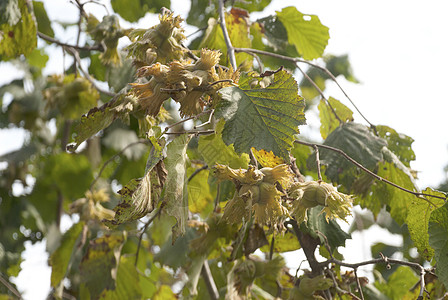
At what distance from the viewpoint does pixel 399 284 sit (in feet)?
5.68

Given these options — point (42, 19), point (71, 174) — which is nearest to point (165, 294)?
point (42, 19)

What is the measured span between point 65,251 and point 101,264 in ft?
1.53

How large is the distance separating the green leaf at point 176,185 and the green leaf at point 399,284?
949mm

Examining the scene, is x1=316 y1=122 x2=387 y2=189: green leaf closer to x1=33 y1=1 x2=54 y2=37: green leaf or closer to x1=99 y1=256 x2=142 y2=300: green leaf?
x1=99 y1=256 x2=142 y2=300: green leaf

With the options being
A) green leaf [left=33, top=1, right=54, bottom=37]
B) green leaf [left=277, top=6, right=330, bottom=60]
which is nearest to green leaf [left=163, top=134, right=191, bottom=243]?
green leaf [left=277, top=6, right=330, bottom=60]

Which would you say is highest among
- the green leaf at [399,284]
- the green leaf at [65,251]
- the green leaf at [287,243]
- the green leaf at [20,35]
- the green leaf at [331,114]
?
the green leaf at [20,35]

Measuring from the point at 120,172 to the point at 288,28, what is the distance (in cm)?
113

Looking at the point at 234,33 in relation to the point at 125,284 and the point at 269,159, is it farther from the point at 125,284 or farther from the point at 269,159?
the point at 125,284

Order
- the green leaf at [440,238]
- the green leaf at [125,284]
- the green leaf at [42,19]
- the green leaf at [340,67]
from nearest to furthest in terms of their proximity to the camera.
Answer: the green leaf at [440,238]
the green leaf at [125,284]
the green leaf at [42,19]
the green leaf at [340,67]

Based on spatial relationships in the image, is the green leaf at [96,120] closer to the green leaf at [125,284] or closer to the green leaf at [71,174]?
the green leaf at [125,284]

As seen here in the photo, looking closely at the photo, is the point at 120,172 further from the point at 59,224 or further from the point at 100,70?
the point at 59,224

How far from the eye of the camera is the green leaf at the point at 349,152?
127 cm

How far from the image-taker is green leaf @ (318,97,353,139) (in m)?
1.50

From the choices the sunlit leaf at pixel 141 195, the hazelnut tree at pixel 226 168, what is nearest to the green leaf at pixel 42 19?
the hazelnut tree at pixel 226 168
